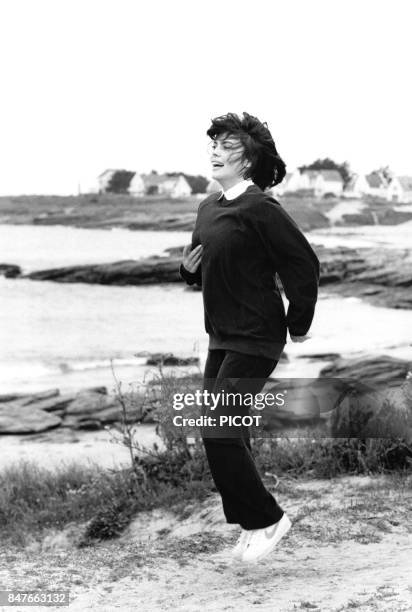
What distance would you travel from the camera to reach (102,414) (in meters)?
10.5

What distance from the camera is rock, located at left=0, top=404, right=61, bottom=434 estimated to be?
33.4ft

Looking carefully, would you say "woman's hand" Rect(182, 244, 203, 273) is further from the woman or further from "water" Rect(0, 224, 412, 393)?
"water" Rect(0, 224, 412, 393)

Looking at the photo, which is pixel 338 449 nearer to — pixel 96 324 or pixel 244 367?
pixel 244 367

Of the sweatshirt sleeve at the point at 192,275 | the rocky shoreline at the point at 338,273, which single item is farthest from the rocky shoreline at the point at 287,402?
the rocky shoreline at the point at 338,273

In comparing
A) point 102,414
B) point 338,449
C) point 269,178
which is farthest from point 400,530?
point 102,414

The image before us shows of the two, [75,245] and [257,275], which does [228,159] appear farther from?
[75,245]

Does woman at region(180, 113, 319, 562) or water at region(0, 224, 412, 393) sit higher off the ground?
woman at region(180, 113, 319, 562)

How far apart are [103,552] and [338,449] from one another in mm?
1644

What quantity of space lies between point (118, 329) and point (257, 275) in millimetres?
17714

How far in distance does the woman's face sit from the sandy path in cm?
179

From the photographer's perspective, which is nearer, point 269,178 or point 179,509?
point 269,178

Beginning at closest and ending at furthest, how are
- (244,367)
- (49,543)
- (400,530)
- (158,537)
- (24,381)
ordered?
(244,367) → (400,530) → (158,537) → (49,543) → (24,381)

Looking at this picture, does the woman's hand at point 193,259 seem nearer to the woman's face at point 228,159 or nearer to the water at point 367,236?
the woman's face at point 228,159

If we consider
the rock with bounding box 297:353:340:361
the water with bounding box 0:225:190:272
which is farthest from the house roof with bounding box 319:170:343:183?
the rock with bounding box 297:353:340:361
